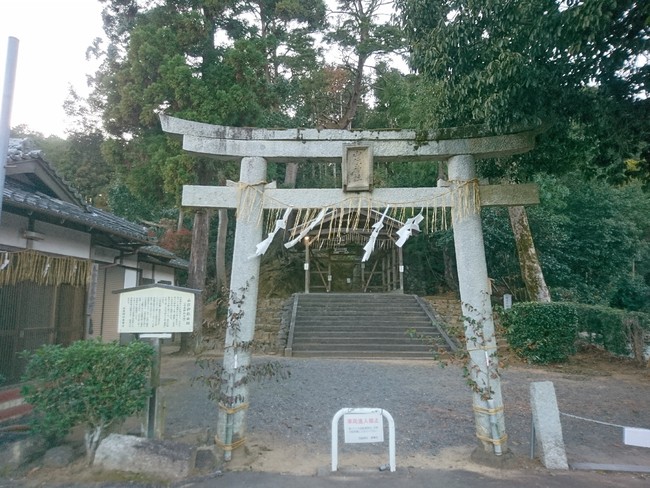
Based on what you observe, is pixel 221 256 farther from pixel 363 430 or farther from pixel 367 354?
pixel 363 430

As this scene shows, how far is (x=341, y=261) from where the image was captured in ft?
81.2

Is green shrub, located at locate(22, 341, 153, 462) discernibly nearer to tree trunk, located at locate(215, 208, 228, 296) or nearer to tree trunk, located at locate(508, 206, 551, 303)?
tree trunk, located at locate(508, 206, 551, 303)

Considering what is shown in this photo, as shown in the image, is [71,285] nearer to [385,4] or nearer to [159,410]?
[159,410]

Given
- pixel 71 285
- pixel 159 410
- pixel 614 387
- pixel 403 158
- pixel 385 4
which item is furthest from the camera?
pixel 385 4

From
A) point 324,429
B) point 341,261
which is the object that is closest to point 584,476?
point 324,429

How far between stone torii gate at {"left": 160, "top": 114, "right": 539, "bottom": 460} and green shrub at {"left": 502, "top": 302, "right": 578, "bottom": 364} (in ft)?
27.8

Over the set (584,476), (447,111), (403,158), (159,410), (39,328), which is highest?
(447,111)

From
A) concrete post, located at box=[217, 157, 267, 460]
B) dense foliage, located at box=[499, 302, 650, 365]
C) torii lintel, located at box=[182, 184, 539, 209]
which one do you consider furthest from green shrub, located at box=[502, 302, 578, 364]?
concrete post, located at box=[217, 157, 267, 460]

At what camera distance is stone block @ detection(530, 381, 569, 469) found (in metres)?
5.26

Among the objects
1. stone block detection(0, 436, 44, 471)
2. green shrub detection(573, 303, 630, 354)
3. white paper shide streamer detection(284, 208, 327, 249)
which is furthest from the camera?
green shrub detection(573, 303, 630, 354)

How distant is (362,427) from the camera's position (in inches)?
200

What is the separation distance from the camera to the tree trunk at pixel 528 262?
613 inches

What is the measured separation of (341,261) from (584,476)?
1989 centimetres

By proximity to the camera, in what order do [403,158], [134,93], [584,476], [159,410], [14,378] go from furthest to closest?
[134,93] < [14,378] < [403,158] < [159,410] < [584,476]
